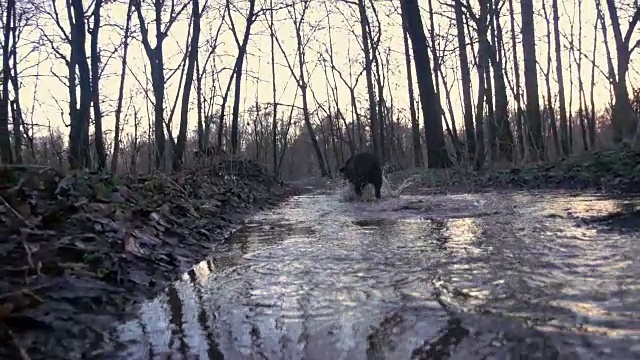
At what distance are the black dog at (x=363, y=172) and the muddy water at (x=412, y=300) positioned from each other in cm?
612

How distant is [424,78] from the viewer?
59.0 ft

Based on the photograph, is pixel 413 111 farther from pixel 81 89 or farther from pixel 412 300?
pixel 412 300

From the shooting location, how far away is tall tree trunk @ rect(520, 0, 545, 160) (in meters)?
16.5

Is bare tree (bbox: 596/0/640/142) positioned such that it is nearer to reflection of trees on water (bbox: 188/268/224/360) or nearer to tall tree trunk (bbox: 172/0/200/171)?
tall tree trunk (bbox: 172/0/200/171)

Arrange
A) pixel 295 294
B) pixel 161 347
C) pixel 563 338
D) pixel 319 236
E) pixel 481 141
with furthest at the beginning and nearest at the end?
pixel 481 141, pixel 319 236, pixel 295 294, pixel 161 347, pixel 563 338

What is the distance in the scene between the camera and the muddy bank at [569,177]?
988 centimetres

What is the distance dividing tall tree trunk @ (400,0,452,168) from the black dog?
20.9ft

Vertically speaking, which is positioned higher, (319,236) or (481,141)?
(481,141)

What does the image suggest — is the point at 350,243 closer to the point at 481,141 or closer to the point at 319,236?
the point at 319,236

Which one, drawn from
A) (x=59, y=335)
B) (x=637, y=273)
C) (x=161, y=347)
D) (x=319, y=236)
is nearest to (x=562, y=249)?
(x=637, y=273)

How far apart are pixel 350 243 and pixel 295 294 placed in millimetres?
1954

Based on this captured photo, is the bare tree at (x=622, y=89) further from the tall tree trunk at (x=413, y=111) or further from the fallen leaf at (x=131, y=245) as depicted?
the fallen leaf at (x=131, y=245)

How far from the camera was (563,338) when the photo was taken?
2.46 meters

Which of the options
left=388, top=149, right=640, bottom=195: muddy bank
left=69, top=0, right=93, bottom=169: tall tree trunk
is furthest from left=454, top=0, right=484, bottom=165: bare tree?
left=69, top=0, right=93, bottom=169: tall tree trunk
